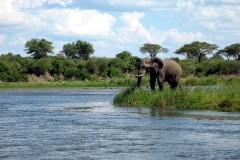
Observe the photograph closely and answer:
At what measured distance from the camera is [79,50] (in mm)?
117375

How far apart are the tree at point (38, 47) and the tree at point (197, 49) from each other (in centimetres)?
2220

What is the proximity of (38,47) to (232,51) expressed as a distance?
3131 cm

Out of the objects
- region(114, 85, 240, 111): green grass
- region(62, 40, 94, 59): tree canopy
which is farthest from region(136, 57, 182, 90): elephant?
region(62, 40, 94, 59): tree canopy

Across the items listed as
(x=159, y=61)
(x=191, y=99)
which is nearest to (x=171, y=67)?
(x=159, y=61)

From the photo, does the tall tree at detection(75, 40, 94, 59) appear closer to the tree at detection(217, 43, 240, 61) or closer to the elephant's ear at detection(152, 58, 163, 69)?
the tree at detection(217, 43, 240, 61)

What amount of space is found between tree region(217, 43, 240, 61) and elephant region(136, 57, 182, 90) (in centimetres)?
6098

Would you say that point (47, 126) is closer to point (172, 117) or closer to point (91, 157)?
point (172, 117)

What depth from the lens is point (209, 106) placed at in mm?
31703

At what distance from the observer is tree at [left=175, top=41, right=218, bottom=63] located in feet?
341

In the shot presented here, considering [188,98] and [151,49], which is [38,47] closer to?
[151,49]

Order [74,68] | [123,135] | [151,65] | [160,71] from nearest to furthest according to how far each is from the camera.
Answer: [123,135]
[151,65]
[160,71]
[74,68]

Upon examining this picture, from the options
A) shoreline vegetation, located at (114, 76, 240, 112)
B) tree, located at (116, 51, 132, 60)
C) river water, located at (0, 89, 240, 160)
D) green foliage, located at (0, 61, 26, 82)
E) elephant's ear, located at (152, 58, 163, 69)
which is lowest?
river water, located at (0, 89, 240, 160)

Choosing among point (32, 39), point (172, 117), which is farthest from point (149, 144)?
point (32, 39)

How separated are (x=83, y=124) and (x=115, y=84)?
2010 inches
